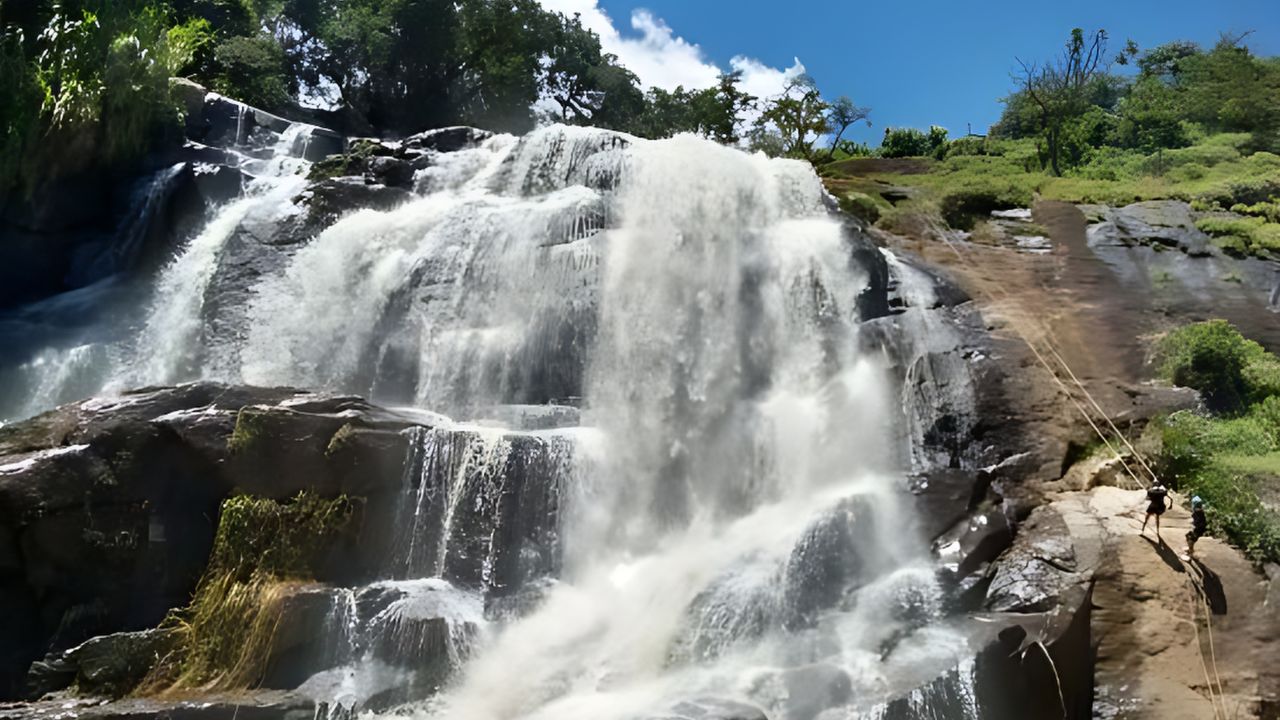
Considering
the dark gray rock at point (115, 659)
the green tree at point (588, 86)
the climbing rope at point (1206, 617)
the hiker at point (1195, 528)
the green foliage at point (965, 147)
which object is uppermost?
the green tree at point (588, 86)

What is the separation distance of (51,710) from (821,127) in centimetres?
2348

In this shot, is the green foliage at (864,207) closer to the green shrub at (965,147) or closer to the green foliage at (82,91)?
the green shrub at (965,147)

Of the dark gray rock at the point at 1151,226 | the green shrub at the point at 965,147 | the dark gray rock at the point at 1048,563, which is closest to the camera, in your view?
the dark gray rock at the point at 1048,563

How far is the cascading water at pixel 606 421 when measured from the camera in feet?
30.3

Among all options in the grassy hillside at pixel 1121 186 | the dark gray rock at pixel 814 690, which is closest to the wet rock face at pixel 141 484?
the dark gray rock at pixel 814 690

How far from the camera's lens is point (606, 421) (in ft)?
43.6

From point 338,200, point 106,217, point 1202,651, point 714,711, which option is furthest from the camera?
point 106,217

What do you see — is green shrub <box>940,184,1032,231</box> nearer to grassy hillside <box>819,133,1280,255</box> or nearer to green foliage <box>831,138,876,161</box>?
grassy hillside <box>819,133,1280,255</box>

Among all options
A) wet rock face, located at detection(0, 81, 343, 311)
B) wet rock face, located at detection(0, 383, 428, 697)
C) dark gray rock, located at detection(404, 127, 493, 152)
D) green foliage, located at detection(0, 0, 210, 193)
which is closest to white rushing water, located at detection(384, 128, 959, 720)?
wet rock face, located at detection(0, 383, 428, 697)

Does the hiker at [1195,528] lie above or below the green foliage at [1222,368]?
below

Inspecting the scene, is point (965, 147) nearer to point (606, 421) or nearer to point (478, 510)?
point (606, 421)

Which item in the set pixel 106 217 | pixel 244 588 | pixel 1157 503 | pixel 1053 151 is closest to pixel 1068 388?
pixel 1157 503

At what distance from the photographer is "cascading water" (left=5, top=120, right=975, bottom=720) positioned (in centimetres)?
923

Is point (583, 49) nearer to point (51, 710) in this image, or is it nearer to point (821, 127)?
point (821, 127)
